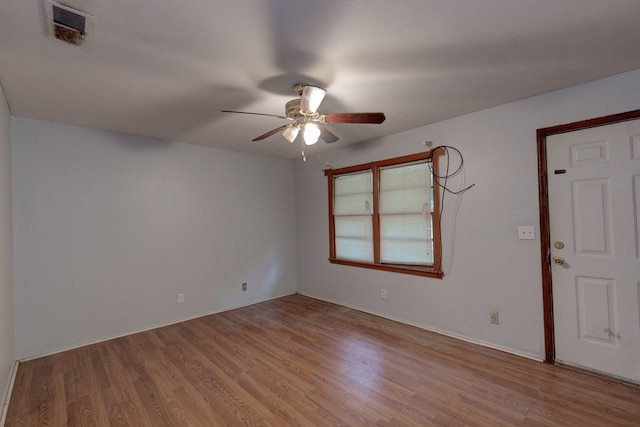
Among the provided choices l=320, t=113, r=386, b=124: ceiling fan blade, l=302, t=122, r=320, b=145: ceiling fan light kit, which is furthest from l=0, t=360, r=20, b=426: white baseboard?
l=320, t=113, r=386, b=124: ceiling fan blade

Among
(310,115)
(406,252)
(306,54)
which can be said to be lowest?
(406,252)

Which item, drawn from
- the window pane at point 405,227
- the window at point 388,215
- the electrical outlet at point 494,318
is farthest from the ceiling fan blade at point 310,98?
the electrical outlet at point 494,318

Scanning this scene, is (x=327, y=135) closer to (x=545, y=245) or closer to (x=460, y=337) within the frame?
(x=545, y=245)

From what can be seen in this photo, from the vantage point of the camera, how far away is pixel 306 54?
1772 millimetres

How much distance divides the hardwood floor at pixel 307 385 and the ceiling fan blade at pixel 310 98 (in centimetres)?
212

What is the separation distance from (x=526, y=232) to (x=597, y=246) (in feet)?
1.55

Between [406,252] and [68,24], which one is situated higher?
[68,24]

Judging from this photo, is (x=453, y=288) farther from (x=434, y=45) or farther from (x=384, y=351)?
(x=434, y=45)

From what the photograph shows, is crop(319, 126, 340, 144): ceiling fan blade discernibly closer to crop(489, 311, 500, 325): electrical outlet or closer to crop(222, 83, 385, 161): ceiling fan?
crop(222, 83, 385, 161): ceiling fan

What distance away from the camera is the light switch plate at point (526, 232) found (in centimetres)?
254

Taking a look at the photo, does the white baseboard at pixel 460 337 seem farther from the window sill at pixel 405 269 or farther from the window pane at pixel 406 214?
the window pane at pixel 406 214

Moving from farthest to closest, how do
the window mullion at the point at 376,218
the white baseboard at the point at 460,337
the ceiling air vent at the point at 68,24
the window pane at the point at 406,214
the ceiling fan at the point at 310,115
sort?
the window mullion at the point at 376,218, the window pane at the point at 406,214, the white baseboard at the point at 460,337, the ceiling fan at the point at 310,115, the ceiling air vent at the point at 68,24

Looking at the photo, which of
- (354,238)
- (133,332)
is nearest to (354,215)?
(354,238)

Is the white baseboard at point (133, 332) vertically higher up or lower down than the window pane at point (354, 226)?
lower down
